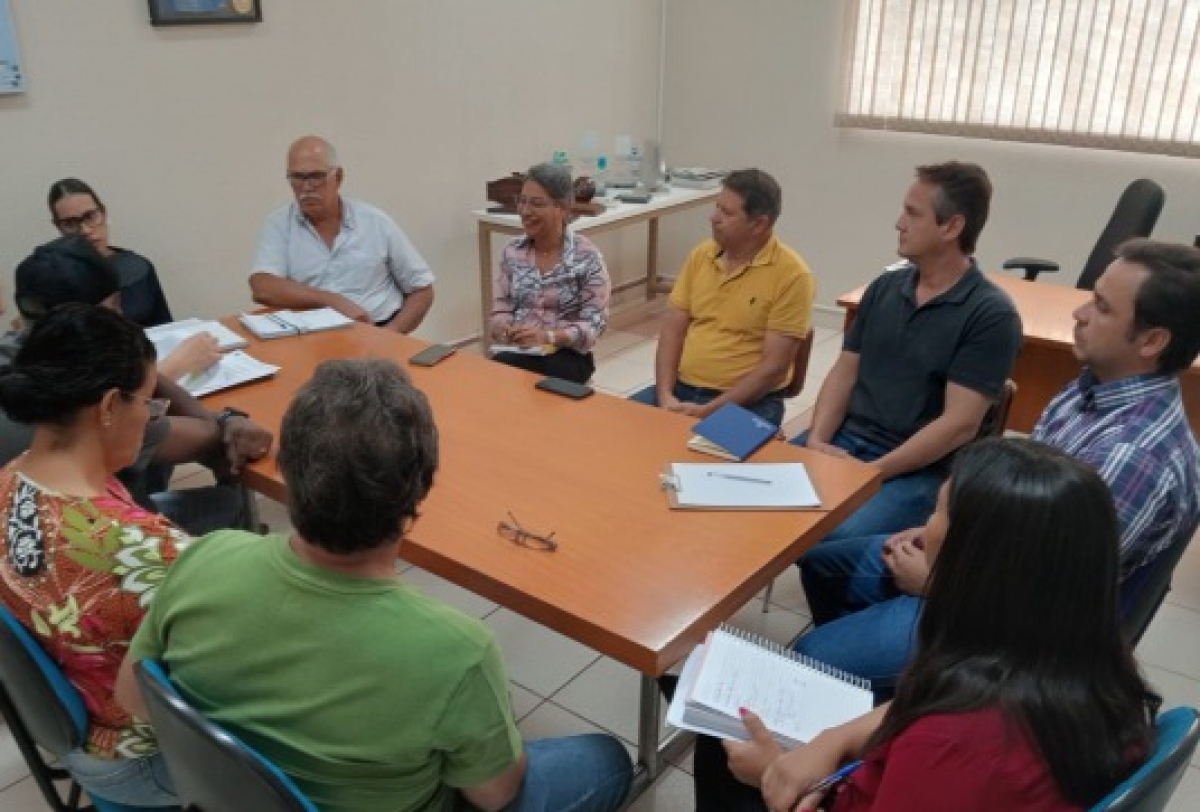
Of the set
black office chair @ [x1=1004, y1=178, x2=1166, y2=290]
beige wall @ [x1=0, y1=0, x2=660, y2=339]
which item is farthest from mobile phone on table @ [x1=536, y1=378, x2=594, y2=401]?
black office chair @ [x1=1004, y1=178, x2=1166, y2=290]

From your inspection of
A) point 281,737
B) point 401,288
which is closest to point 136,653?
point 281,737

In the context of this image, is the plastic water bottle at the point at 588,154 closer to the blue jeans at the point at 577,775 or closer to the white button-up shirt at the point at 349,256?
the white button-up shirt at the point at 349,256

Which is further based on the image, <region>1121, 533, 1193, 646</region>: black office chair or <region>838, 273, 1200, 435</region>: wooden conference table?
<region>838, 273, 1200, 435</region>: wooden conference table

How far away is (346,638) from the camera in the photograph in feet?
3.41

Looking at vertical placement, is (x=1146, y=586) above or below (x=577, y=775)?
above

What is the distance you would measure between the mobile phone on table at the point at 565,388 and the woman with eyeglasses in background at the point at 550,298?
0.72 meters

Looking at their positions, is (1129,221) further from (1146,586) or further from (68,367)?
(68,367)

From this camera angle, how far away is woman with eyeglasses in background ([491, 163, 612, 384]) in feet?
10.3

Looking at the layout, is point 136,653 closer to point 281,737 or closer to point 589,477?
point 281,737

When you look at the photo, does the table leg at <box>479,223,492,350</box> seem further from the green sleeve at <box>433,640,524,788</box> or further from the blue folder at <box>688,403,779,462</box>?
the green sleeve at <box>433,640,524,788</box>

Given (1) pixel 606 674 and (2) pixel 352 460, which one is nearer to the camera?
(2) pixel 352 460

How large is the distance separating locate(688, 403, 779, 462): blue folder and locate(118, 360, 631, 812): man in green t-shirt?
1010 millimetres

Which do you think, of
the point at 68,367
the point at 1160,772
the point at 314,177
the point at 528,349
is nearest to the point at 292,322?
the point at 314,177

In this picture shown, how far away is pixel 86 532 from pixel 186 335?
4.69ft
